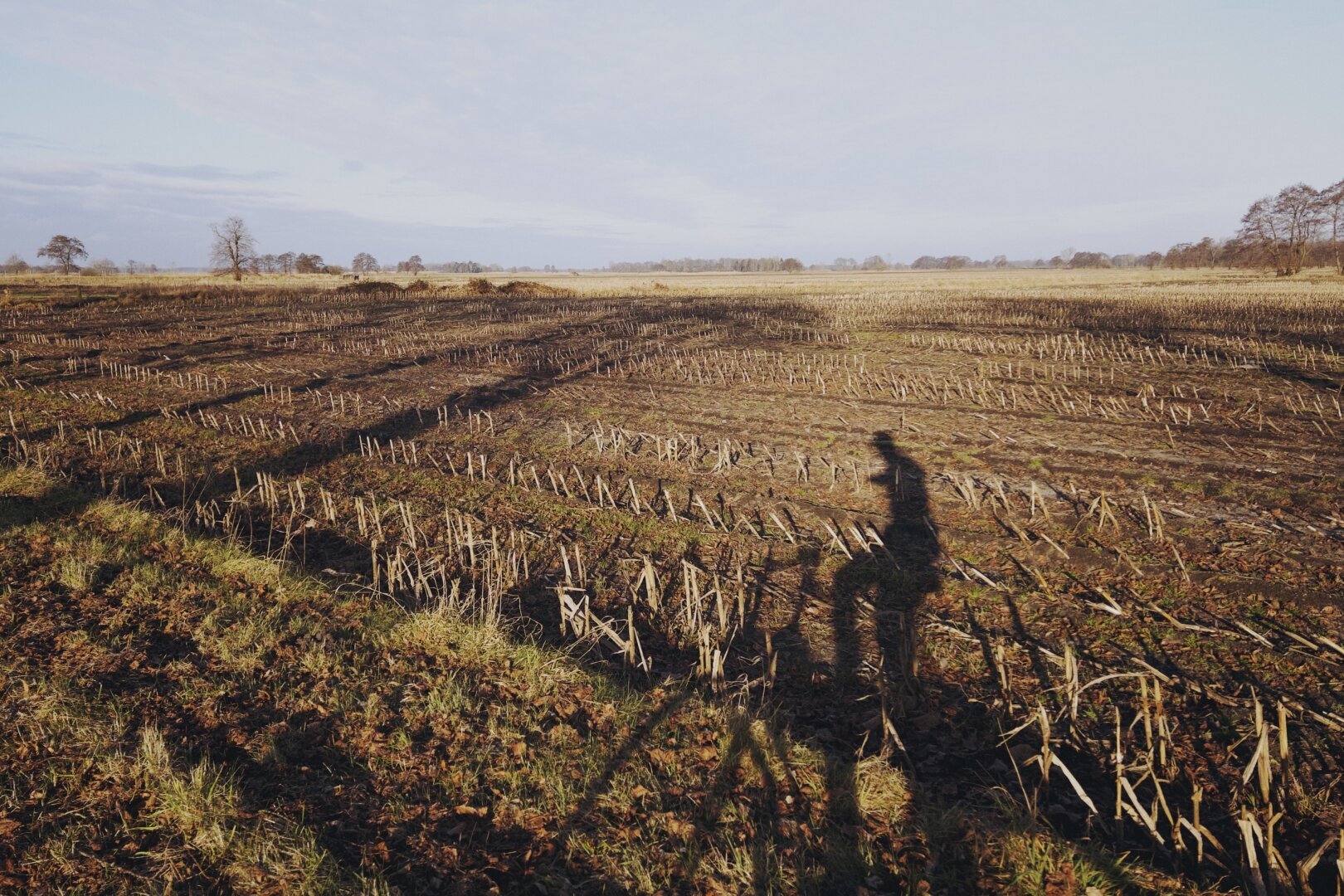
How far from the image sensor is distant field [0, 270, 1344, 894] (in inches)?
140

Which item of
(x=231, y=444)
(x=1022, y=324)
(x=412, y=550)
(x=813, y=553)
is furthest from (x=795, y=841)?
(x=1022, y=324)

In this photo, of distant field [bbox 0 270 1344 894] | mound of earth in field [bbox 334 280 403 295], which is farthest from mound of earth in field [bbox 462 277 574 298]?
distant field [bbox 0 270 1344 894]

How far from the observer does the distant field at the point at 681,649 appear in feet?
11.7

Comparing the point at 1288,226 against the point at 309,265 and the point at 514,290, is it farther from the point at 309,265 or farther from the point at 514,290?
the point at 309,265

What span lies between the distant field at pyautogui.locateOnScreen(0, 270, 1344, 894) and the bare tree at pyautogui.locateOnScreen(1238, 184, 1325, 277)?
8033cm

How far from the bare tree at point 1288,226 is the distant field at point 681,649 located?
264 ft

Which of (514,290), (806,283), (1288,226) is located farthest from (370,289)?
(1288,226)

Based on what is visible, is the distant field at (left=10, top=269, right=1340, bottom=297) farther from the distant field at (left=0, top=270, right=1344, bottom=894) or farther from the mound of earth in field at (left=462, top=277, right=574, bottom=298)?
the distant field at (left=0, top=270, right=1344, bottom=894)

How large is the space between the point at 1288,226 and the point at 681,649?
333 ft

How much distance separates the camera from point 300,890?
3.26 metres

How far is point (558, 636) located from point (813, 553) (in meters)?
3.04

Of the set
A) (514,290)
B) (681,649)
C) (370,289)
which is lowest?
(681,649)

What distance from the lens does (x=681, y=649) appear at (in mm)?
5809

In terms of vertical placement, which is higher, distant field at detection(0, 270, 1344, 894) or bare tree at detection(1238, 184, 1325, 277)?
bare tree at detection(1238, 184, 1325, 277)
